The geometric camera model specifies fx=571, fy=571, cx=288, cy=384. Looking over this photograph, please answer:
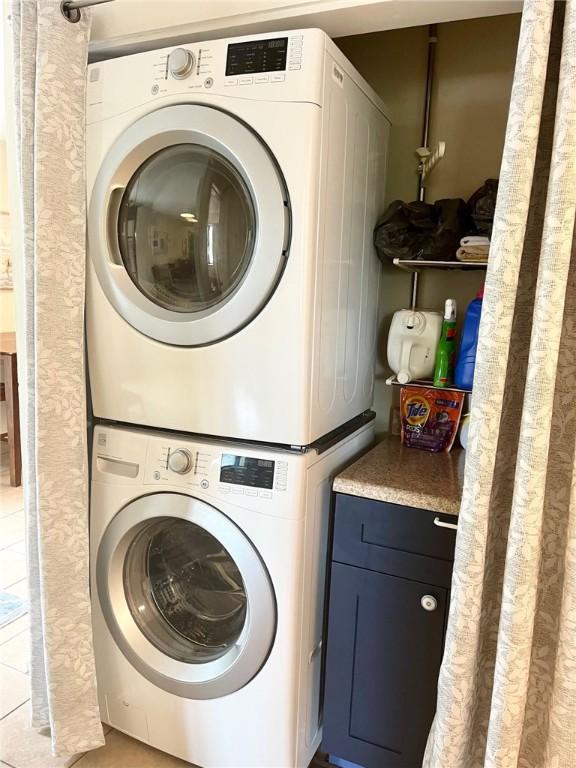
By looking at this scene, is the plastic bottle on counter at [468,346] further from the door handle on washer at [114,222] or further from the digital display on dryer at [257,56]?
the door handle on washer at [114,222]

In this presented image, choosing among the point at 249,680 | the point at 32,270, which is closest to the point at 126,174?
the point at 32,270

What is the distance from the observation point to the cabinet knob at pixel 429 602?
131cm

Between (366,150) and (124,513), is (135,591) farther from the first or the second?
(366,150)

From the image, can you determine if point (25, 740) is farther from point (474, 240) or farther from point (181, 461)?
point (474, 240)

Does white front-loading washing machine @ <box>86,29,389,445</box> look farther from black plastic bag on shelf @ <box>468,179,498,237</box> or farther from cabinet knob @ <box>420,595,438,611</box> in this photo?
cabinet knob @ <box>420,595,438,611</box>

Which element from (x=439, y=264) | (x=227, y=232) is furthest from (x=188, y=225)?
(x=439, y=264)

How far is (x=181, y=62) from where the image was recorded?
128 centimetres

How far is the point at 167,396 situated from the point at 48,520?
1.39 feet

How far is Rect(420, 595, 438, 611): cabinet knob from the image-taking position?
131 cm

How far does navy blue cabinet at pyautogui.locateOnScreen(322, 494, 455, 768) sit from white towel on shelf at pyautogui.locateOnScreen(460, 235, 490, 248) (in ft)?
2.49

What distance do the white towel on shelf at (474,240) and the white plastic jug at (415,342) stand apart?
23 cm

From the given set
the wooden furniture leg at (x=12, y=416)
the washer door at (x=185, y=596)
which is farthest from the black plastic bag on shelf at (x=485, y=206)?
the wooden furniture leg at (x=12, y=416)

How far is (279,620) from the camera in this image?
1363 mm

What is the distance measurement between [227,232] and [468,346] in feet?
2.45
